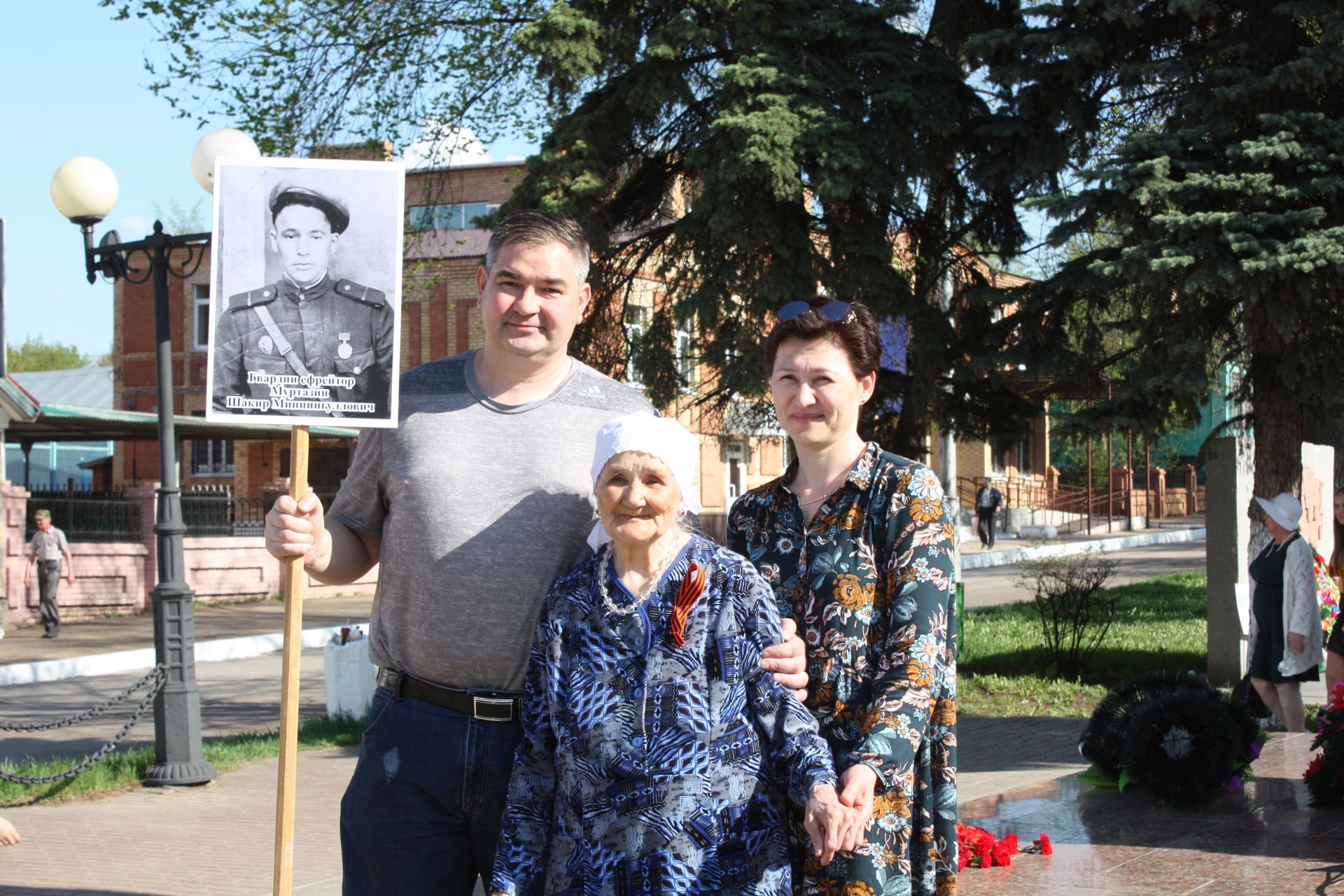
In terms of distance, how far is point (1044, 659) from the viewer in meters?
14.6

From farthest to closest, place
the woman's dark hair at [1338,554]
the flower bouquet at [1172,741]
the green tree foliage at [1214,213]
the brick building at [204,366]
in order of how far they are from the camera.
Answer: the brick building at [204,366]
the woman's dark hair at [1338,554]
the green tree foliage at [1214,213]
the flower bouquet at [1172,741]

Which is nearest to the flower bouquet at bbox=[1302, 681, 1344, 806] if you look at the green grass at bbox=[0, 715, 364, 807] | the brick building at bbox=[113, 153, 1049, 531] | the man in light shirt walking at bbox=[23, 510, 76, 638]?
the green grass at bbox=[0, 715, 364, 807]

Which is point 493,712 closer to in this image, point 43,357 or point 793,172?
point 793,172

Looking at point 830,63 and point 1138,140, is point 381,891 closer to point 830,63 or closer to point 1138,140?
point 1138,140

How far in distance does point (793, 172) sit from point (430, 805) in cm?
878

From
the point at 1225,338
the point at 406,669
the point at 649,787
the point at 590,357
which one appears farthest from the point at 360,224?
the point at 590,357

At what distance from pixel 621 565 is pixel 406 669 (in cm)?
64

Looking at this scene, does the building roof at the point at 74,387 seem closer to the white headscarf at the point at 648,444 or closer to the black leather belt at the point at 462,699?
the black leather belt at the point at 462,699

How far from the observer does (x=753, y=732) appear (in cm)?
286

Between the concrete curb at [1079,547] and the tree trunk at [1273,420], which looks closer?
the tree trunk at [1273,420]

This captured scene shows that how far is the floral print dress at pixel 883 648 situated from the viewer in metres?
2.93

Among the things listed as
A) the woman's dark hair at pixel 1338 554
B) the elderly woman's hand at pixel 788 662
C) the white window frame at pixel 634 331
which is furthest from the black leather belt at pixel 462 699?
the white window frame at pixel 634 331

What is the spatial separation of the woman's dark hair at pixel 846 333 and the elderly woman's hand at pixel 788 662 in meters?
0.70

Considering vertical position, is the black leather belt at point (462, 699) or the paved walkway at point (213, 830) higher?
the black leather belt at point (462, 699)
